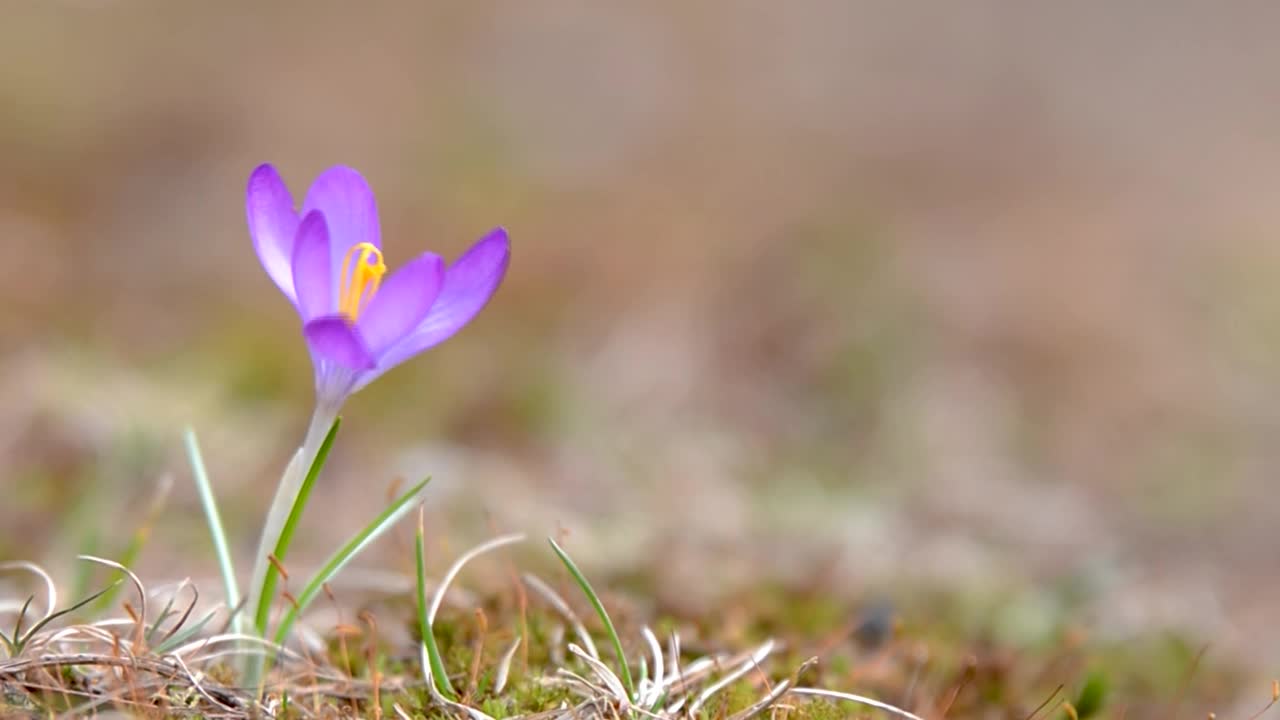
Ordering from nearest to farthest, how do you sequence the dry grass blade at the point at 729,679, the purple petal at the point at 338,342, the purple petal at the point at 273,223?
the purple petal at the point at 338,342
the purple petal at the point at 273,223
the dry grass blade at the point at 729,679

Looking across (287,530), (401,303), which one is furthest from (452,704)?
(401,303)

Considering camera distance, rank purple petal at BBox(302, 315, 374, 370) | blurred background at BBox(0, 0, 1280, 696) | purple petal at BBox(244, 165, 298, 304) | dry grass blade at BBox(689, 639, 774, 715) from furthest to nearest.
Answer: blurred background at BBox(0, 0, 1280, 696) → dry grass blade at BBox(689, 639, 774, 715) → purple petal at BBox(244, 165, 298, 304) → purple petal at BBox(302, 315, 374, 370)

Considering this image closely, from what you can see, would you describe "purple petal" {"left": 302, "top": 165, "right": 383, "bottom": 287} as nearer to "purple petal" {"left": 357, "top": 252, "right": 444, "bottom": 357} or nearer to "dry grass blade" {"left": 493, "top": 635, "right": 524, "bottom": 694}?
"purple petal" {"left": 357, "top": 252, "right": 444, "bottom": 357}

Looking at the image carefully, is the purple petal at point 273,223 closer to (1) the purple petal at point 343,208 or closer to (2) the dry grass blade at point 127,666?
(1) the purple petal at point 343,208

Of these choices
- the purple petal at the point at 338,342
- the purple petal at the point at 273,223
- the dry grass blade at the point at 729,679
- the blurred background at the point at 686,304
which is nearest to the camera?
the purple petal at the point at 338,342

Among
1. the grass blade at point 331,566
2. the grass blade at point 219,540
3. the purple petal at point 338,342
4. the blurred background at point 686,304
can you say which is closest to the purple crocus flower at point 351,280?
the purple petal at point 338,342

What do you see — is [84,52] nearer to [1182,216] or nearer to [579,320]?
[579,320]

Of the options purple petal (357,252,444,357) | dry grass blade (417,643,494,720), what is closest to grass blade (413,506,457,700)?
dry grass blade (417,643,494,720)
